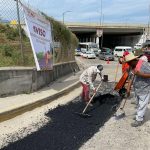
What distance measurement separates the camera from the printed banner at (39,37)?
1045 centimetres

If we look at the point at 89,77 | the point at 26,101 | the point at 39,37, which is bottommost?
the point at 26,101

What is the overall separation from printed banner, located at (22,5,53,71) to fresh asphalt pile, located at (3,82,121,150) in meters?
2.03

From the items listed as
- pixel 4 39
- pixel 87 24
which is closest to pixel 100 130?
pixel 4 39

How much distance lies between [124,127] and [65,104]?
9.17 feet

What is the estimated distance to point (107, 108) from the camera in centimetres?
952

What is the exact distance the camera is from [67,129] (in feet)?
23.5

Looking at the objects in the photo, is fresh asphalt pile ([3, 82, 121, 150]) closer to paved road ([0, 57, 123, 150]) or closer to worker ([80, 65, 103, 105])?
paved road ([0, 57, 123, 150])

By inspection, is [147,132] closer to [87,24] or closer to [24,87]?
[24,87]

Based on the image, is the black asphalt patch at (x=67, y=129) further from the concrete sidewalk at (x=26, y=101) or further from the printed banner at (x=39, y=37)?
the printed banner at (x=39, y=37)

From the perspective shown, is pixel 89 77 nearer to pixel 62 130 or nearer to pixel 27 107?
pixel 27 107

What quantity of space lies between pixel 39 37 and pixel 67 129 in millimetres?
4793

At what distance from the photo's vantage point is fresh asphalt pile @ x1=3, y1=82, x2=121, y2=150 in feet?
20.1

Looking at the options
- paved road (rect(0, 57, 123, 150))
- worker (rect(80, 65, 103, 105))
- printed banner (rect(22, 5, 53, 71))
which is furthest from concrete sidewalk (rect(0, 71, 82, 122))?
worker (rect(80, 65, 103, 105))

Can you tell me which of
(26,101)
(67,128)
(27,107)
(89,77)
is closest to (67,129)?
(67,128)
